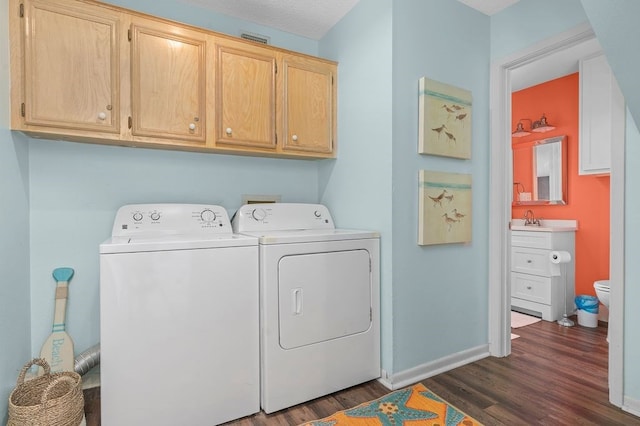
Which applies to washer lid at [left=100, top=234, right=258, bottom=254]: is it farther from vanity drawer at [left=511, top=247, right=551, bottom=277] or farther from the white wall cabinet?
the white wall cabinet

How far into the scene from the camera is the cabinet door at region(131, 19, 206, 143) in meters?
1.85

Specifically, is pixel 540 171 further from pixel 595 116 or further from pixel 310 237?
pixel 310 237

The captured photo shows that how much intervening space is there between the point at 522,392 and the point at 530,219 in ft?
8.31

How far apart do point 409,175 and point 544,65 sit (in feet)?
8.02

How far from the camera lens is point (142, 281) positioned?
151 cm

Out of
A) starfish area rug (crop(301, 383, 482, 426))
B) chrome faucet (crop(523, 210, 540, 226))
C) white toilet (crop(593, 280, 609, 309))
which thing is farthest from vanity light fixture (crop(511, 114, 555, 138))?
starfish area rug (crop(301, 383, 482, 426))

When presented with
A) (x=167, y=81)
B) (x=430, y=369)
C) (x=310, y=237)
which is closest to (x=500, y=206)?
(x=430, y=369)

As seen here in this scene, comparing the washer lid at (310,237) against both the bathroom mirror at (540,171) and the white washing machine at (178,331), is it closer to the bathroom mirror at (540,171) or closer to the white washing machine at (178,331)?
the white washing machine at (178,331)

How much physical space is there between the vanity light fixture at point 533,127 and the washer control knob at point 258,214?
3317 millimetres

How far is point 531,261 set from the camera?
337 cm

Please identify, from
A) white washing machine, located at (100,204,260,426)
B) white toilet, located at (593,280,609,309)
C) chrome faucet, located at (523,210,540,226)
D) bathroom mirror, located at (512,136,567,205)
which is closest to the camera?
white washing machine, located at (100,204,260,426)

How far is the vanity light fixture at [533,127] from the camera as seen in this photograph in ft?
12.0

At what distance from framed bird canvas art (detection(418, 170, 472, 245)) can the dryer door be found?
452 millimetres

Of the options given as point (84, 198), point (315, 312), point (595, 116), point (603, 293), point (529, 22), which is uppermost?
point (529, 22)
